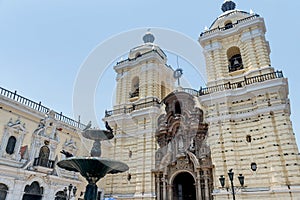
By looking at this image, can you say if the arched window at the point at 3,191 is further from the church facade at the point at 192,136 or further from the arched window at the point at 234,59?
the arched window at the point at 234,59

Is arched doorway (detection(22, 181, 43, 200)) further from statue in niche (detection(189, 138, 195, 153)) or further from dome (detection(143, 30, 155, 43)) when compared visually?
dome (detection(143, 30, 155, 43))

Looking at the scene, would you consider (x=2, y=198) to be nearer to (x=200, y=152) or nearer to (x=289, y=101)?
Answer: (x=200, y=152)

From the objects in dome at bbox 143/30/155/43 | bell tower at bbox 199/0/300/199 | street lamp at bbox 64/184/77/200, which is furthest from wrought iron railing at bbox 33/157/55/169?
dome at bbox 143/30/155/43

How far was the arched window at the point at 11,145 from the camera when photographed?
13.4m

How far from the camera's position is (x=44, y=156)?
15453 millimetres

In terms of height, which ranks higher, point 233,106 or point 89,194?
point 233,106

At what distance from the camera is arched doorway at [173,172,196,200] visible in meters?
17.1

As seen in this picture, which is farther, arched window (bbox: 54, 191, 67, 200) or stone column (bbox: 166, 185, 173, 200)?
stone column (bbox: 166, 185, 173, 200)

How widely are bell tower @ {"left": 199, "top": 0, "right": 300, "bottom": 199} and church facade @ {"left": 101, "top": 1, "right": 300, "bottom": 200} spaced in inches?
2.1

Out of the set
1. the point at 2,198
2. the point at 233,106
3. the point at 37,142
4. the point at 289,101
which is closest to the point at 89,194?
the point at 2,198

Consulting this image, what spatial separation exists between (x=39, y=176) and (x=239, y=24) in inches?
682

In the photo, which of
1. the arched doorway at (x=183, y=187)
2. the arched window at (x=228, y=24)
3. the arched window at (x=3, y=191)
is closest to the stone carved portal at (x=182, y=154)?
the arched doorway at (x=183, y=187)

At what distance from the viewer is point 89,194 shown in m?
8.47

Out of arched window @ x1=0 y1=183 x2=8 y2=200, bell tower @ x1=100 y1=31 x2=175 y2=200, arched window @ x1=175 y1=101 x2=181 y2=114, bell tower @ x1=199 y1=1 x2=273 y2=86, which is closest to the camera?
arched window @ x1=0 y1=183 x2=8 y2=200
